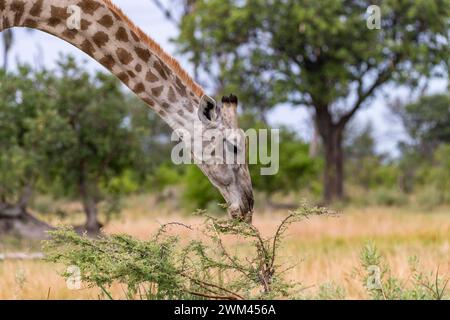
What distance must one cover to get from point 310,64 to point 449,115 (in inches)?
704

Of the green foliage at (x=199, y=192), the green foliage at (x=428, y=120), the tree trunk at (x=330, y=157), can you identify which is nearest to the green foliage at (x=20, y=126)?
the green foliage at (x=199, y=192)

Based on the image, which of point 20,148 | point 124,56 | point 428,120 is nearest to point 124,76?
point 124,56

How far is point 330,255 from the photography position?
30.2 ft

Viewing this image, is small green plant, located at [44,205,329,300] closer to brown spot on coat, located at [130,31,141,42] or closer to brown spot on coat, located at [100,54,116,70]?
brown spot on coat, located at [100,54,116,70]

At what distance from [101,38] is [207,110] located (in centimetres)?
110

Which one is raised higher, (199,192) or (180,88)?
(180,88)

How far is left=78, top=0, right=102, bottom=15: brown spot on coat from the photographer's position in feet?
17.9

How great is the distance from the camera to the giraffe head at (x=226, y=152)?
5188mm

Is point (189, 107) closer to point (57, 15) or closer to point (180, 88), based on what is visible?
point (180, 88)

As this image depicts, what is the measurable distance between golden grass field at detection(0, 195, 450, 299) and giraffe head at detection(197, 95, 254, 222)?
19.9 inches

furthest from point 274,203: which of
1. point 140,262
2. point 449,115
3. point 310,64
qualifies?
point 140,262

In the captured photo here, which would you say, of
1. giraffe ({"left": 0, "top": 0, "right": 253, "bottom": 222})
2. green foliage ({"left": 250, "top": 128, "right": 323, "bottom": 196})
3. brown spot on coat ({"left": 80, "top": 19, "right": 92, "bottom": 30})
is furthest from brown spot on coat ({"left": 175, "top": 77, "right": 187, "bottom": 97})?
green foliage ({"left": 250, "top": 128, "right": 323, "bottom": 196})
